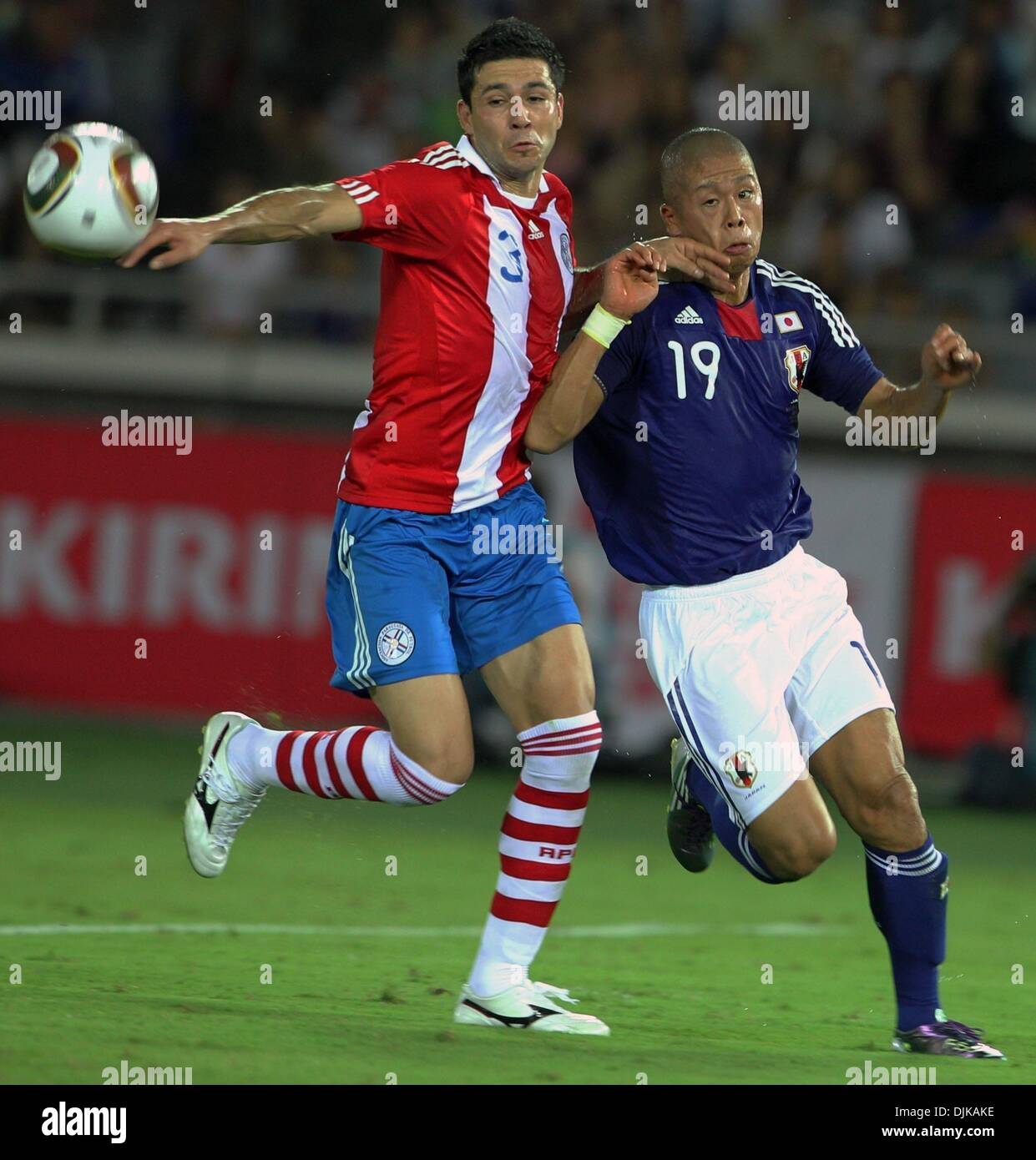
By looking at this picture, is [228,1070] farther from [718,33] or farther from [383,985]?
[718,33]

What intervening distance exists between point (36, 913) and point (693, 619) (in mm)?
3141

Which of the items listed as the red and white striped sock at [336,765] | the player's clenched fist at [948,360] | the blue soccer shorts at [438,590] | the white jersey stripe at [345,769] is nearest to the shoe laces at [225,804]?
the red and white striped sock at [336,765]

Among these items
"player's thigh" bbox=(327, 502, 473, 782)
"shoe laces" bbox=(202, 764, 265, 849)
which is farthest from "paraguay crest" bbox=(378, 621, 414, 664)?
A: "shoe laces" bbox=(202, 764, 265, 849)

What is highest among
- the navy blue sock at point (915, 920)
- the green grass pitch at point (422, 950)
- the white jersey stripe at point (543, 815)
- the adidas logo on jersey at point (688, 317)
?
the adidas logo on jersey at point (688, 317)

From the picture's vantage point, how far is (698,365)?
19.5 ft

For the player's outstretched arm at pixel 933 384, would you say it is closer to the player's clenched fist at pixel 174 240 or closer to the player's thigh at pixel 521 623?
the player's thigh at pixel 521 623

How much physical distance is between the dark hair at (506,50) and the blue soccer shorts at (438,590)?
1247mm

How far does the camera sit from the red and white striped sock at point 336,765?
5.89 metres

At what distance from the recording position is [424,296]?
5.91m

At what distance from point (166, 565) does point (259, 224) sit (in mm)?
8670

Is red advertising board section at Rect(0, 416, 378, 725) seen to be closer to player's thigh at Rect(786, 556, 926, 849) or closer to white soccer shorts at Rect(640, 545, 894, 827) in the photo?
white soccer shorts at Rect(640, 545, 894, 827)

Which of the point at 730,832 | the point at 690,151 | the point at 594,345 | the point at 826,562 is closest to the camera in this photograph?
the point at 594,345

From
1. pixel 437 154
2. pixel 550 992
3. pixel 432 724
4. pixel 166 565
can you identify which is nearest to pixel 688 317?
pixel 437 154

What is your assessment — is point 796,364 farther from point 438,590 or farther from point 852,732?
point 438,590
